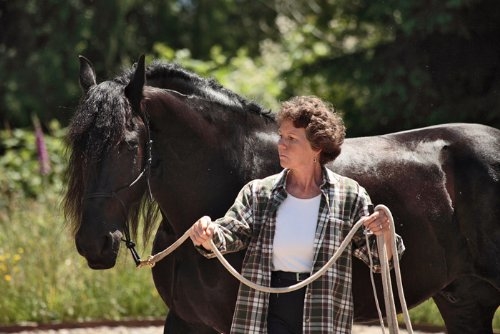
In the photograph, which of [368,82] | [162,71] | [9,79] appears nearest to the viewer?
[162,71]

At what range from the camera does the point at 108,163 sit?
4.06 meters

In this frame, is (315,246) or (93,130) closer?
(315,246)

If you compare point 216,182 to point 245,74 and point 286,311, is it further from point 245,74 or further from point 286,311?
point 245,74

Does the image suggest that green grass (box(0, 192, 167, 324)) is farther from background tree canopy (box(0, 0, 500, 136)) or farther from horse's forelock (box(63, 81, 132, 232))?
horse's forelock (box(63, 81, 132, 232))

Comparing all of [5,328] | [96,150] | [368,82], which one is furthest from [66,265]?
[96,150]

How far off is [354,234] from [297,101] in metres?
0.62

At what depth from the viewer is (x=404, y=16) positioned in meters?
8.82

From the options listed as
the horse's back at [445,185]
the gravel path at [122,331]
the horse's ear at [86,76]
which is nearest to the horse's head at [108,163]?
the horse's ear at [86,76]

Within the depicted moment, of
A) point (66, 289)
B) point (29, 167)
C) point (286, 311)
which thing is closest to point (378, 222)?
point (286, 311)

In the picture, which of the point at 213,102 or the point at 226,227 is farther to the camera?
the point at 213,102

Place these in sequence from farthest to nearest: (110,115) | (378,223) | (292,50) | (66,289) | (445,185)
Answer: (292,50) → (66,289) → (445,185) → (110,115) → (378,223)

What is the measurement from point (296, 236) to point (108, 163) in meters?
0.91

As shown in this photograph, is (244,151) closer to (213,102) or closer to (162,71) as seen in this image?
(213,102)

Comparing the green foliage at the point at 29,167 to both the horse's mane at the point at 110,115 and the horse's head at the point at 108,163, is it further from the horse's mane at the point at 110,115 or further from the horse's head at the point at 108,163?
the horse's head at the point at 108,163
